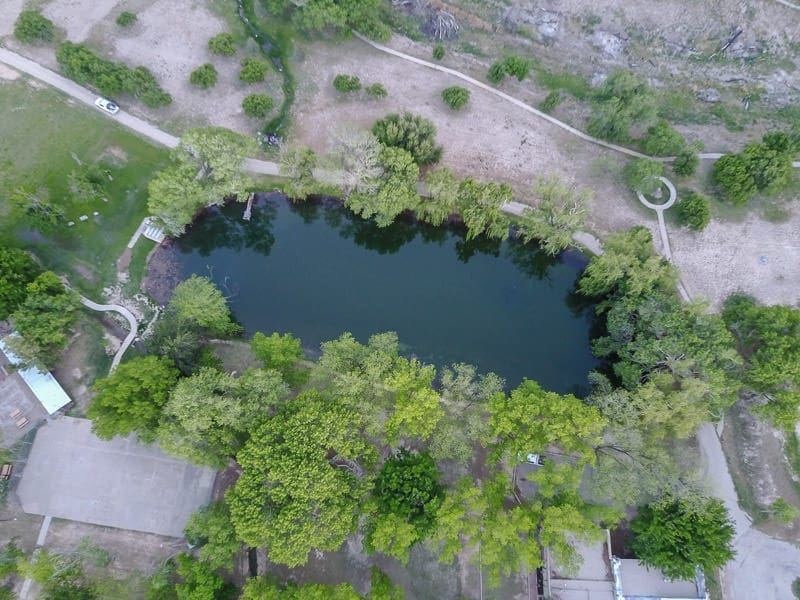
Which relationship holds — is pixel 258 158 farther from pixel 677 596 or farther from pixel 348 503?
pixel 677 596

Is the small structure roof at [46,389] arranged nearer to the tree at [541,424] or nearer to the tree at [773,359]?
the tree at [541,424]

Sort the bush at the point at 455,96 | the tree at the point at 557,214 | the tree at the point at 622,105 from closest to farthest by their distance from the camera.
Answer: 1. the tree at the point at 557,214
2. the tree at the point at 622,105
3. the bush at the point at 455,96

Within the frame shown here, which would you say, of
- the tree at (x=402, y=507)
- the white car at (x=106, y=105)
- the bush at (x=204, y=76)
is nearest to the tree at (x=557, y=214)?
the tree at (x=402, y=507)

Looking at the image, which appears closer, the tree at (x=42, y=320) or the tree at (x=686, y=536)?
the tree at (x=686, y=536)

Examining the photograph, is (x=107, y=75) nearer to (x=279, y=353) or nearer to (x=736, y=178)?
(x=279, y=353)

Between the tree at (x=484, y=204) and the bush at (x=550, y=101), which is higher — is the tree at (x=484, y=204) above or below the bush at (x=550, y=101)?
below

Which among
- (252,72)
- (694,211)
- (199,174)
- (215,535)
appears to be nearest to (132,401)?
(215,535)

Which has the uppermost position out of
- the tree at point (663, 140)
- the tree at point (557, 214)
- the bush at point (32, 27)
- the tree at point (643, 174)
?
the bush at point (32, 27)
